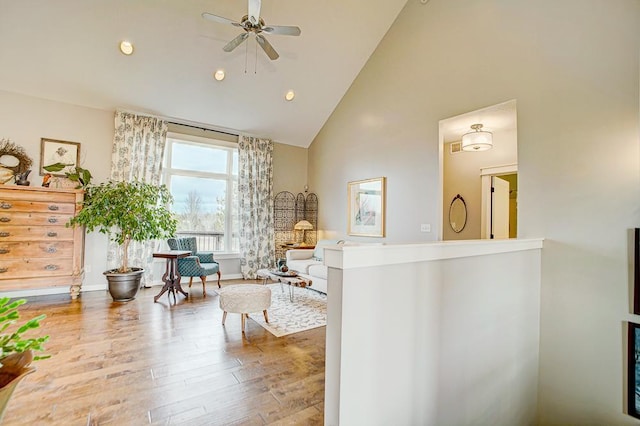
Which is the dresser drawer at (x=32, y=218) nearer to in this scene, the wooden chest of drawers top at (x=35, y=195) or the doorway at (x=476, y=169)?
the wooden chest of drawers top at (x=35, y=195)

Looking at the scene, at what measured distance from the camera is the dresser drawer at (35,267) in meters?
3.92

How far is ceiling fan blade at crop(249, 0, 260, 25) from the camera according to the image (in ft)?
10.00

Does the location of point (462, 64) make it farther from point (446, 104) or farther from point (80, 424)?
point (80, 424)

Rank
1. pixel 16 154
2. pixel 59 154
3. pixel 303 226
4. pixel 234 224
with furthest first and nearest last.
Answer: pixel 303 226 < pixel 234 224 < pixel 59 154 < pixel 16 154

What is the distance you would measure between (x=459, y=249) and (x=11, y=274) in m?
5.48

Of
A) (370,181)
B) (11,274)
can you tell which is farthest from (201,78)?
(11,274)

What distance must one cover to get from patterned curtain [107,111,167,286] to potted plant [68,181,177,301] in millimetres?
520

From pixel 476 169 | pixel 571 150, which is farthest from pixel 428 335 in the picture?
pixel 476 169

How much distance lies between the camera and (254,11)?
10.4 ft

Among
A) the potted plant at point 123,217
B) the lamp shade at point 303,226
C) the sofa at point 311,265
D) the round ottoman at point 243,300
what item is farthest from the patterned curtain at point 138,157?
the lamp shade at point 303,226

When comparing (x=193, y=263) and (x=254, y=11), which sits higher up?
(x=254, y=11)

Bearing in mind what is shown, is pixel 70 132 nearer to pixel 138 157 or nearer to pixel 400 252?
pixel 138 157

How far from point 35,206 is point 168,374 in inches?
138

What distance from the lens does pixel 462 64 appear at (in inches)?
151
